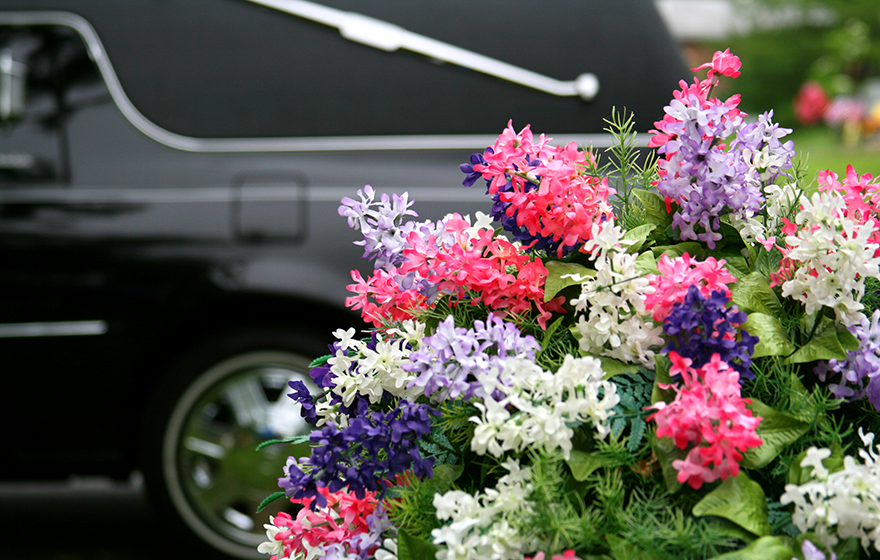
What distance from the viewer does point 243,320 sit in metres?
3.17

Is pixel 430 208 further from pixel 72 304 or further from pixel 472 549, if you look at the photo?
pixel 472 549

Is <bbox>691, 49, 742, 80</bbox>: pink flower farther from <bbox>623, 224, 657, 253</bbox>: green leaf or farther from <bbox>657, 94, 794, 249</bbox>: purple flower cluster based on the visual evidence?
<bbox>623, 224, 657, 253</bbox>: green leaf

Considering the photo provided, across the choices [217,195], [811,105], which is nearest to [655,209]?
[217,195]

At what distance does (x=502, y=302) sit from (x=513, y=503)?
0.32m

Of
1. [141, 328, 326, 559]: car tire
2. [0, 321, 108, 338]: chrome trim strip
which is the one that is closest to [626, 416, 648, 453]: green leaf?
[141, 328, 326, 559]: car tire

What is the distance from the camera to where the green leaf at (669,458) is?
3.11 feet

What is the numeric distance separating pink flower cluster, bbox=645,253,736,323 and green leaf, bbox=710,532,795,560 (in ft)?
0.89

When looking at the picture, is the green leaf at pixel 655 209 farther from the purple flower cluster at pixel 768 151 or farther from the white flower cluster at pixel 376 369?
the white flower cluster at pixel 376 369

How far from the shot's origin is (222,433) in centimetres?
315

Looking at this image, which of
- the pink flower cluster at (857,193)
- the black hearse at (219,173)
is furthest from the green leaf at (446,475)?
the black hearse at (219,173)

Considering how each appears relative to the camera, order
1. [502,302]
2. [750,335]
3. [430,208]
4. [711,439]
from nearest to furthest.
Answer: [711,439]
[750,335]
[502,302]
[430,208]

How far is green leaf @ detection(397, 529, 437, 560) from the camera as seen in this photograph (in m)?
1.00

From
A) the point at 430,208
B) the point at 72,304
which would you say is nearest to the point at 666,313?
the point at 430,208

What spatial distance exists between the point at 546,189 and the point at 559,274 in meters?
0.11
